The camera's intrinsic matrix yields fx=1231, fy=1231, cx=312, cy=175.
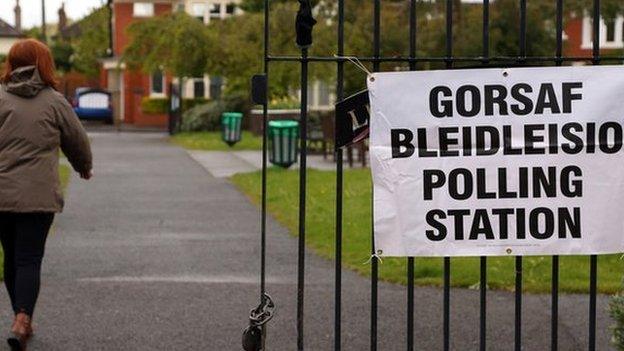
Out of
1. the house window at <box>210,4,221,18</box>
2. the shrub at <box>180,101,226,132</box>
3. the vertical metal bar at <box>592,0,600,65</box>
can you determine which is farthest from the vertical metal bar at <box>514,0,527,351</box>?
the house window at <box>210,4,221,18</box>

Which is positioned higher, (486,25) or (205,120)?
(486,25)

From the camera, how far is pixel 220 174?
22469 mm

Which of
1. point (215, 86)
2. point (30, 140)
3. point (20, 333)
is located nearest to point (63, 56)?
point (215, 86)

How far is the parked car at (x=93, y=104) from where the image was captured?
54625 millimetres

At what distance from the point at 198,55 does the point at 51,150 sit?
31947mm

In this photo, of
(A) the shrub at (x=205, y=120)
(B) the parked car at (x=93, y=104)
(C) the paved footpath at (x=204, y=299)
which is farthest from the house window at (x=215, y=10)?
(C) the paved footpath at (x=204, y=299)

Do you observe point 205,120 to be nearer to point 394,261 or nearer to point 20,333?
point 394,261

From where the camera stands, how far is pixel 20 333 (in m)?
6.80

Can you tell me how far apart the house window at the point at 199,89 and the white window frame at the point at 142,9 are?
430cm

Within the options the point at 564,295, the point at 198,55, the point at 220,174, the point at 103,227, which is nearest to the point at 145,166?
the point at 220,174

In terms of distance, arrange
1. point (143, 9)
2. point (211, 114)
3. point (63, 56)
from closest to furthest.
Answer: point (211, 114), point (143, 9), point (63, 56)

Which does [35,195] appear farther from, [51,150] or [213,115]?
[213,115]

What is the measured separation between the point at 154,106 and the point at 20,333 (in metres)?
47.8

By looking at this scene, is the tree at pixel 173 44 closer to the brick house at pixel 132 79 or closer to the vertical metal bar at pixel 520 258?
the brick house at pixel 132 79
